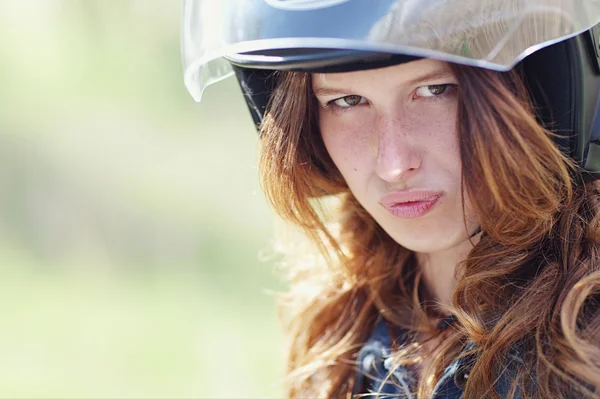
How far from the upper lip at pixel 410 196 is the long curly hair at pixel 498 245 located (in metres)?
0.08

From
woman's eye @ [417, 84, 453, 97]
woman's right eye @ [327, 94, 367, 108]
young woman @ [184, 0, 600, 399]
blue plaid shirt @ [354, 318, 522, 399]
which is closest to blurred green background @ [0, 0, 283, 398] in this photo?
blue plaid shirt @ [354, 318, 522, 399]

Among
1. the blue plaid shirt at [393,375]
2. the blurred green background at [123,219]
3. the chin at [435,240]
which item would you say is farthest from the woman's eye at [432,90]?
the blurred green background at [123,219]

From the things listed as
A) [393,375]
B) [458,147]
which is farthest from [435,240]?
[393,375]

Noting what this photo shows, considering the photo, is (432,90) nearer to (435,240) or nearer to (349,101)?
(349,101)

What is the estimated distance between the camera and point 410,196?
4.27 feet

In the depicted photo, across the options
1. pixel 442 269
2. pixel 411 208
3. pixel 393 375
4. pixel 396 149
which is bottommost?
pixel 393 375

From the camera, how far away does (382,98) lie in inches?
48.0

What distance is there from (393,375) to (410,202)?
370 millimetres

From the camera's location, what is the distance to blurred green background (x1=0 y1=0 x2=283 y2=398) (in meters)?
3.21

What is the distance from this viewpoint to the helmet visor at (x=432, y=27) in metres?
1.08

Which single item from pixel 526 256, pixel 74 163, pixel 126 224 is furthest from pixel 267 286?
pixel 526 256

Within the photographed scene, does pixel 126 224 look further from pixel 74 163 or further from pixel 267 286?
pixel 267 286

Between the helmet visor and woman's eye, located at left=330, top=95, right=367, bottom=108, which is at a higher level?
the helmet visor

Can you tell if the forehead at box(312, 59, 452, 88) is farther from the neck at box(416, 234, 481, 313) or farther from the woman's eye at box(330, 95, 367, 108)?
the neck at box(416, 234, 481, 313)
